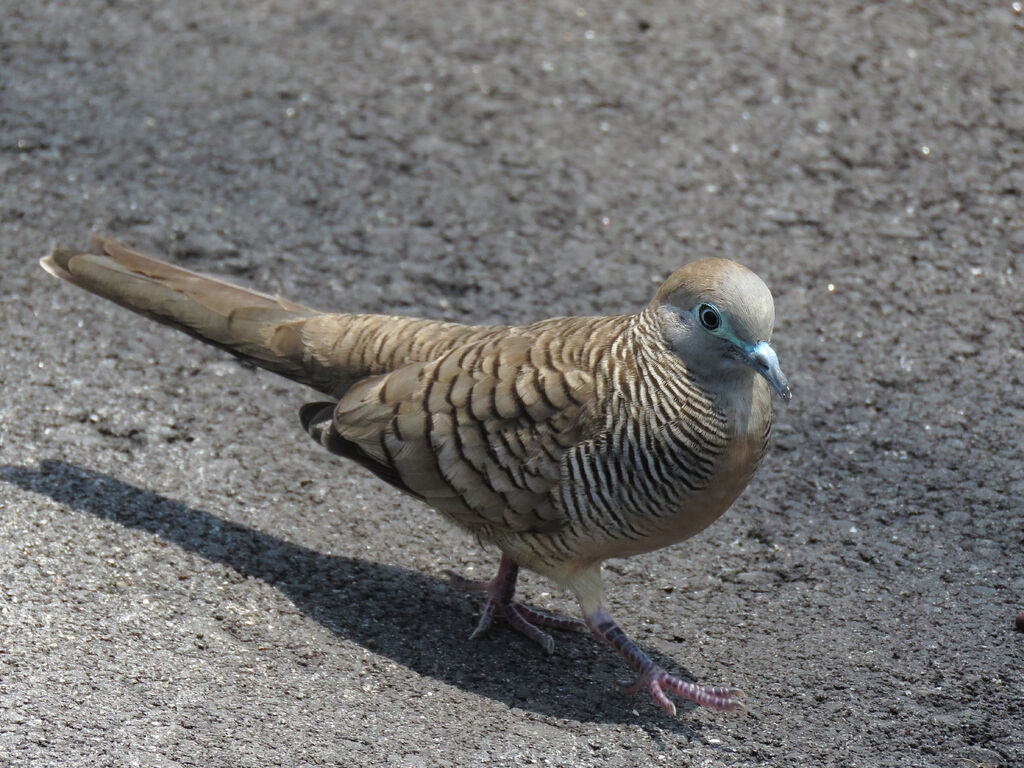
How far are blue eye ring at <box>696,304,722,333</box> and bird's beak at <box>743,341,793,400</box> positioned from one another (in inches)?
4.7

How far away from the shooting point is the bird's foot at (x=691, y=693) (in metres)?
3.68

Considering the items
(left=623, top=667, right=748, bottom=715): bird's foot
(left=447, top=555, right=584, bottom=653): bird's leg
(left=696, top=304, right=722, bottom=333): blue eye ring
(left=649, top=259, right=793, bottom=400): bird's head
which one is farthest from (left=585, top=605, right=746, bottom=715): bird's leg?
(left=696, top=304, right=722, bottom=333): blue eye ring

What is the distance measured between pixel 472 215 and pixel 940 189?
238cm

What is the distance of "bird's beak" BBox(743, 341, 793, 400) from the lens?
349 centimetres

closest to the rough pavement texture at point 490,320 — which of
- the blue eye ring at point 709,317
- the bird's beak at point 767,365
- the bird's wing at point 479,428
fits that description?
the bird's wing at point 479,428

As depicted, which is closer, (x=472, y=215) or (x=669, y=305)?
(x=669, y=305)

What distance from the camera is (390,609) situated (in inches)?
163

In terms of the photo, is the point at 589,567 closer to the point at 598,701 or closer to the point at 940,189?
the point at 598,701

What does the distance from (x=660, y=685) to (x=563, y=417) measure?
878mm

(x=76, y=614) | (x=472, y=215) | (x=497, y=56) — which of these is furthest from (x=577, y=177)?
(x=76, y=614)

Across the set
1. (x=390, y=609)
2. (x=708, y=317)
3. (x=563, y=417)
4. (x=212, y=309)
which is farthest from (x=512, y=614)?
(x=212, y=309)

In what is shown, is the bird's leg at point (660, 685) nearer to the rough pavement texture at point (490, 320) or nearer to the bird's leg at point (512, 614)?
the rough pavement texture at point (490, 320)

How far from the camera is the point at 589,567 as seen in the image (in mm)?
3867

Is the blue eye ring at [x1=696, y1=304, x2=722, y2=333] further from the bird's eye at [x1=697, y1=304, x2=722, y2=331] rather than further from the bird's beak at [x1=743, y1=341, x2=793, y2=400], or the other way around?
the bird's beak at [x1=743, y1=341, x2=793, y2=400]
